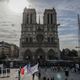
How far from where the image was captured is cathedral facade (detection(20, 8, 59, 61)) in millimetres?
79812

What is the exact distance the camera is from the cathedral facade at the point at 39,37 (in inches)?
3142

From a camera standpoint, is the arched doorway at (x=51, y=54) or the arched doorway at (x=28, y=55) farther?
the arched doorway at (x=51, y=54)

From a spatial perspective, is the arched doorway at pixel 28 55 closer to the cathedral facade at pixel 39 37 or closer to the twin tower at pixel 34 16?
the cathedral facade at pixel 39 37

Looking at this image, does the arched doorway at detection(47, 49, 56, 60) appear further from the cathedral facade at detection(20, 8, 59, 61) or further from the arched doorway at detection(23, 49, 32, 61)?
the arched doorway at detection(23, 49, 32, 61)

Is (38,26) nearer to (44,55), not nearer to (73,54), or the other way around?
(44,55)

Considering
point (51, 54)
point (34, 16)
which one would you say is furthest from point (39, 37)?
point (34, 16)

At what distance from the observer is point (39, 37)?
8194 centimetres

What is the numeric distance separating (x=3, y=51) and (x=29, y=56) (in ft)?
143

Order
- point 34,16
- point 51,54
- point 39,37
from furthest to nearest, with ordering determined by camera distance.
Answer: point 34,16 → point 39,37 → point 51,54

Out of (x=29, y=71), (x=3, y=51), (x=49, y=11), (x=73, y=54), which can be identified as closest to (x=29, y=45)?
(x=49, y=11)

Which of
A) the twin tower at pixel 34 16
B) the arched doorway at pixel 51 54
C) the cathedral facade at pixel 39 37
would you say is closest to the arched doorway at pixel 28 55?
the cathedral facade at pixel 39 37

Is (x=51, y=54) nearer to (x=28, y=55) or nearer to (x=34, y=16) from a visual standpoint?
(x=28, y=55)

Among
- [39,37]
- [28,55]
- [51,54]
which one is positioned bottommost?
[28,55]

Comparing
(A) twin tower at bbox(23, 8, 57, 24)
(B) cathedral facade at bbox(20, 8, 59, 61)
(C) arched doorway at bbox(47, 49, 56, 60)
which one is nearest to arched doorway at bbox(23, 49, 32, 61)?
(B) cathedral facade at bbox(20, 8, 59, 61)
